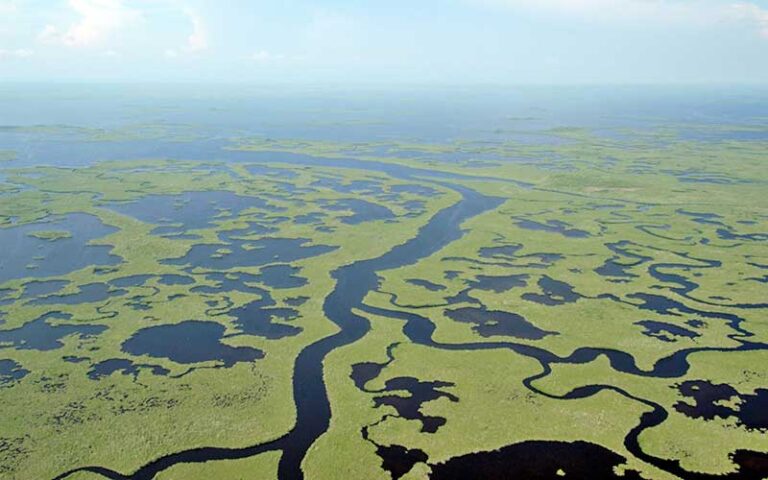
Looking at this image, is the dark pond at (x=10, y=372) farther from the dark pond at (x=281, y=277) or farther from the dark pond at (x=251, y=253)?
the dark pond at (x=251, y=253)

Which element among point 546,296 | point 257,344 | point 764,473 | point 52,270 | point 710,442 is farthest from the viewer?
point 52,270

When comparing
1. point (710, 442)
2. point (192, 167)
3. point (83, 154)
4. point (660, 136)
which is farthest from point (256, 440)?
point (660, 136)

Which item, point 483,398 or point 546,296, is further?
point 546,296

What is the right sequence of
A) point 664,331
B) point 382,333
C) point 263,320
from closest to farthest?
point 382,333 → point 664,331 → point 263,320

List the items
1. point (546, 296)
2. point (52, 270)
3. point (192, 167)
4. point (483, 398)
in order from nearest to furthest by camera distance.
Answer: point (483, 398) → point (546, 296) → point (52, 270) → point (192, 167)

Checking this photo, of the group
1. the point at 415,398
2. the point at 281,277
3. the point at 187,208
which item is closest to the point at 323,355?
the point at 415,398

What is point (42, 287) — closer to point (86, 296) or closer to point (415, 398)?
point (86, 296)

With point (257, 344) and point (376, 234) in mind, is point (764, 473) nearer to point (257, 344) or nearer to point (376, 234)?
point (257, 344)

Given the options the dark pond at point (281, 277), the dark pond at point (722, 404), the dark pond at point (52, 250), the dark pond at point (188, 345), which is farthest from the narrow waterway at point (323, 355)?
the dark pond at point (52, 250)
